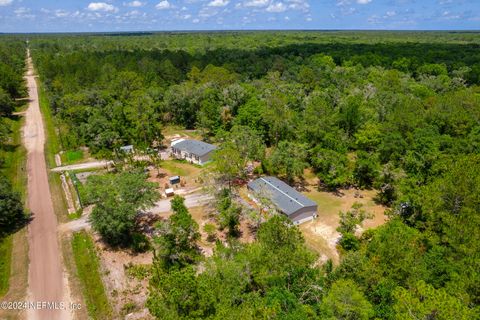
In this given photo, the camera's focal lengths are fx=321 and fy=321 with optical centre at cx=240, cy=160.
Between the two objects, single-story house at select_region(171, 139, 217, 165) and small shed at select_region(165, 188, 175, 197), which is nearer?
small shed at select_region(165, 188, 175, 197)

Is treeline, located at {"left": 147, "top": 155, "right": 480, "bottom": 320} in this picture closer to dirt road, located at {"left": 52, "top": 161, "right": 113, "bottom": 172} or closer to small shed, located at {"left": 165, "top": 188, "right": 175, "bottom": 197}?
small shed, located at {"left": 165, "top": 188, "right": 175, "bottom": 197}

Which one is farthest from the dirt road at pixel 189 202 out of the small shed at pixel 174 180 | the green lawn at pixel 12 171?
the green lawn at pixel 12 171

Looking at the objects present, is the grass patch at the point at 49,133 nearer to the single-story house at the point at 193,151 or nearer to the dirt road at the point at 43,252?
the dirt road at the point at 43,252

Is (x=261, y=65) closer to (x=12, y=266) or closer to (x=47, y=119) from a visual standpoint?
(x=47, y=119)

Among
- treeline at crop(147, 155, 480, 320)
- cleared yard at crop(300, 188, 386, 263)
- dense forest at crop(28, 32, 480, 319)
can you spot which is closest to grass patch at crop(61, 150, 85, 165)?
dense forest at crop(28, 32, 480, 319)

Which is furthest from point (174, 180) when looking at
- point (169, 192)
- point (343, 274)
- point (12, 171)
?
point (343, 274)

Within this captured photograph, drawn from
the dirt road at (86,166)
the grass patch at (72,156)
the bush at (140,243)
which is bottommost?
the bush at (140,243)

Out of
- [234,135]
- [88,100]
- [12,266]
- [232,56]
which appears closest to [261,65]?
[232,56]
